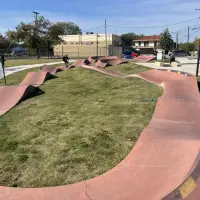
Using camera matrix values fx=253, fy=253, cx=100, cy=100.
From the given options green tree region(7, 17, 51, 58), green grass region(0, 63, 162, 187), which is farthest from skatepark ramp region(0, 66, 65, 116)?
green tree region(7, 17, 51, 58)

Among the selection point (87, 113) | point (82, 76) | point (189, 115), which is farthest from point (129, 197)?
point (82, 76)

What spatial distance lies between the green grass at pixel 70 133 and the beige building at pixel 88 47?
4321 centimetres

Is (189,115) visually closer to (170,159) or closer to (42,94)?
(170,159)

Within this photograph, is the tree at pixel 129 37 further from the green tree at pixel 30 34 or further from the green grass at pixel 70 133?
the green grass at pixel 70 133

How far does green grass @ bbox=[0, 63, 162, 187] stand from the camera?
14.0 feet

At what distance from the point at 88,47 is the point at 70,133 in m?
53.2

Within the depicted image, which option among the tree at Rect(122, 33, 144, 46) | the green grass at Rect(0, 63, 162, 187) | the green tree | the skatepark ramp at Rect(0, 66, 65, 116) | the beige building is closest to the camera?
the green grass at Rect(0, 63, 162, 187)

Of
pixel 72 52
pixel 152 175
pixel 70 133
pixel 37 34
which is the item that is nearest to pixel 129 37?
pixel 72 52

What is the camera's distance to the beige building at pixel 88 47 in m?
54.5

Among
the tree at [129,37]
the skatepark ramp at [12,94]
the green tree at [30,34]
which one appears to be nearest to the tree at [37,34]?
the green tree at [30,34]

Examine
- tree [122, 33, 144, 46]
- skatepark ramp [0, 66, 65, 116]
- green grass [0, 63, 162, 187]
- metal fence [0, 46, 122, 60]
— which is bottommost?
green grass [0, 63, 162, 187]

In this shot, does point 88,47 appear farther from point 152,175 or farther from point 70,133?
point 152,175

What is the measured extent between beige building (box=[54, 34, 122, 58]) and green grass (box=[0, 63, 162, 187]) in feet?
142

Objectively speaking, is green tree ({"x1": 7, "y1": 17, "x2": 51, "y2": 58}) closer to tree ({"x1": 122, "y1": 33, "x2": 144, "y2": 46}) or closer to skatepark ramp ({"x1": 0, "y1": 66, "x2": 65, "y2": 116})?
skatepark ramp ({"x1": 0, "y1": 66, "x2": 65, "y2": 116})
